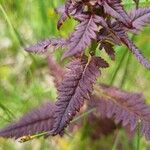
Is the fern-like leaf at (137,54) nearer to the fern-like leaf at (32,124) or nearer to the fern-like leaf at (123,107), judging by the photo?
the fern-like leaf at (123,107)

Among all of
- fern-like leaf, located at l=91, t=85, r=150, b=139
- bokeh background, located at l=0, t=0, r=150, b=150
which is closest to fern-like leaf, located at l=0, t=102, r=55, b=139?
fern-like leaf, located at l=91, t=85, r=150, b=139

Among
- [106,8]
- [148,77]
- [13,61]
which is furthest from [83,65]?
[13,61]

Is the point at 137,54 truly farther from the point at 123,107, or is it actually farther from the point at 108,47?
the point at 123,107

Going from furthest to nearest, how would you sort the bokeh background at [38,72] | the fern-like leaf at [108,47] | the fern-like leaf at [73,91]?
the bokeh background at [38,72] < the fern-like leaf at [108,47] < the fern-like leaf at [73,91]

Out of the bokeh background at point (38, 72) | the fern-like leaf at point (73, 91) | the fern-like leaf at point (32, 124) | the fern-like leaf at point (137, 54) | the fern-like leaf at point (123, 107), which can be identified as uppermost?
the fern-like leaf at point (137, 54)

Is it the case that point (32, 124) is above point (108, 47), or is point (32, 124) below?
below

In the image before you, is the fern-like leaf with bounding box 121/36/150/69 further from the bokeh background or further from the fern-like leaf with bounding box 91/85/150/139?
the bokeh background

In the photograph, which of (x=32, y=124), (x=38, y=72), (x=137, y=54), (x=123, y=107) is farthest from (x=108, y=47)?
(x=38, y=72)

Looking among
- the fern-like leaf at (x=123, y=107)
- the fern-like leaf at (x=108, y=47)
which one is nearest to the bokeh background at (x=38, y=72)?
the fern-like leaf at (x=123, y=107)
